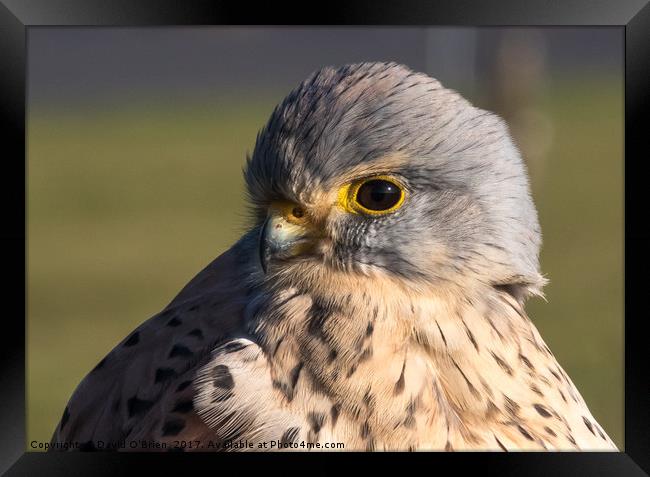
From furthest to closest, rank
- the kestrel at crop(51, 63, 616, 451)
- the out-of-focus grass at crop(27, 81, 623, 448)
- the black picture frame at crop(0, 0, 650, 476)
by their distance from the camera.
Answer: the out-of-focus grass at crop(27, 81, 623, 448) < the kestrel at crop(51, 63, 616, 451) < the black picture frame at crop(0, 0, 650, 476)

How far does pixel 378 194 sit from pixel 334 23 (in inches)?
22.1

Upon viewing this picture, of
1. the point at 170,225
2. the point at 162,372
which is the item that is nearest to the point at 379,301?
the point at 162,372

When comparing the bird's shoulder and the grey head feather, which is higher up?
the grey head feather

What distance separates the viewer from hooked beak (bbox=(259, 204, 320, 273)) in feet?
10.4

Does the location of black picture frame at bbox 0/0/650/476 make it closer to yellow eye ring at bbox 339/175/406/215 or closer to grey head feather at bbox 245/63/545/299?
grey head feather at bbox 245/63/545/299

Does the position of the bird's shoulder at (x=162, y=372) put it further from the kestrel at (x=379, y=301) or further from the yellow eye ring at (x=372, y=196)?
the yellow eye ring at (x=372, y=196)

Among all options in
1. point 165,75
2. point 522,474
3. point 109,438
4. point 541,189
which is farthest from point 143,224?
point 522,474

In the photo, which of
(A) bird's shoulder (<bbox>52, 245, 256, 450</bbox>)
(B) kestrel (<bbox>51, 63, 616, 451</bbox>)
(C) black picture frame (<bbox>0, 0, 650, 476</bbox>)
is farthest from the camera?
(A) bird's shoulder (<bbox>52, 245, 256, 450</bbox>)

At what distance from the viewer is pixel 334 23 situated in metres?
2.83

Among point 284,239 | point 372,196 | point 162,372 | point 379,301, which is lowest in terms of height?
point 162,372

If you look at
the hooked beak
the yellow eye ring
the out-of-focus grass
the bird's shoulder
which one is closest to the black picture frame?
the bird's shoulder

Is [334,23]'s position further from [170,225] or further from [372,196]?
[170,225]

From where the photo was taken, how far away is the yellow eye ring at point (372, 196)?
3104mm

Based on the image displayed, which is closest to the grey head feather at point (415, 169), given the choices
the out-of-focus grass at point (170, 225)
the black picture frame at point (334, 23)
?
the black picture frame at point (334, 23)
